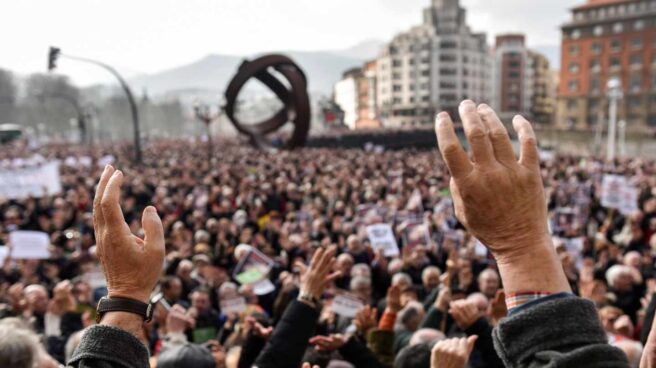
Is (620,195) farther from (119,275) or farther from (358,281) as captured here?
(119,275)

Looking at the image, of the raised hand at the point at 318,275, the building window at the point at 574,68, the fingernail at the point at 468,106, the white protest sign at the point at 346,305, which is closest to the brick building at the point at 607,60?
the building window at the point at 574,68

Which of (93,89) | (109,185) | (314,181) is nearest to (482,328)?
(109,185)

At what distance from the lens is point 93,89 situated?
134 m

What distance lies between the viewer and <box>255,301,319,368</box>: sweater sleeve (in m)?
2.74

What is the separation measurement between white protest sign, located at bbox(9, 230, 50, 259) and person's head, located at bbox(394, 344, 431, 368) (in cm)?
Answer: 601

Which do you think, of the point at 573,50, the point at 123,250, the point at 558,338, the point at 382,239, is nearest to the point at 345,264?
the point at 382,239

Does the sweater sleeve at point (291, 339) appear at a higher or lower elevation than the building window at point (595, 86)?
lower

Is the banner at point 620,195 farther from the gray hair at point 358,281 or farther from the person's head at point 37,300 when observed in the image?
the person's head at point 37,300

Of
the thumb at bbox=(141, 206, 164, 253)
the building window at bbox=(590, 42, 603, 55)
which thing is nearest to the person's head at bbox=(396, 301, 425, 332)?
the thumb at bbox=(141, 206, 164, 253)

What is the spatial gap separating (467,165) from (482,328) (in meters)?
1.84

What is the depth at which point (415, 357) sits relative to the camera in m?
3.02

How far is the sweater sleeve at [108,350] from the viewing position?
148cm

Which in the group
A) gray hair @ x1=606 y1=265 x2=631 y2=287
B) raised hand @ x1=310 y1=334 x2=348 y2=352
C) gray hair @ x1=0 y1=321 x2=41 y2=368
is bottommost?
gray hair @ x1=606 y1=265 x2=631 y2=287

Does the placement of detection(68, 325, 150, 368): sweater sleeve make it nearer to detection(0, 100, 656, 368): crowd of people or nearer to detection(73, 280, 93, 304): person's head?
detection(0, 100, 656, 368): crowd of people
